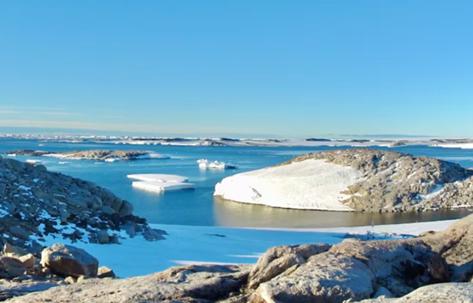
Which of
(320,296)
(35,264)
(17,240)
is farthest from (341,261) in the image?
(17,240)

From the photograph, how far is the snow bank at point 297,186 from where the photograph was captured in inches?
1304

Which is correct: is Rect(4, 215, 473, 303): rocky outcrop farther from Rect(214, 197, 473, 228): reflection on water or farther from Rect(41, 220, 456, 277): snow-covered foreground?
Rect(214, 197, 473, 228): reflection on water

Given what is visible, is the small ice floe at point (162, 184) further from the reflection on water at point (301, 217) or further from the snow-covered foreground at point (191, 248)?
the snow-covered foreground at point (191, 248)

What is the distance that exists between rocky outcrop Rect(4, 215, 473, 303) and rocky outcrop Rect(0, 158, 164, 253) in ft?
25.5

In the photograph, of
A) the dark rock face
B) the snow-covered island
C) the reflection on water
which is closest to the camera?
the reflection on water

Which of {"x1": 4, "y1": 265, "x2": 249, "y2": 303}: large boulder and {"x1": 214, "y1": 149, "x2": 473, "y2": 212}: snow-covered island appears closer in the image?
{"x1": 4, "y1": 265, "x2": 249, "y2": 303}: large boulder

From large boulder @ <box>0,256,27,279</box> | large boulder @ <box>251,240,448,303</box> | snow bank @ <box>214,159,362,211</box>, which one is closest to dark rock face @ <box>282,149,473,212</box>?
snow bank @ <box>214,159,362,211</box>

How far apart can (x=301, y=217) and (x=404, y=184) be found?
7911 mm

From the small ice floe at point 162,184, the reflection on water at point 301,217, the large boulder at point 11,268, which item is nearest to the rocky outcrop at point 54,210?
the large boulder at point 11,268

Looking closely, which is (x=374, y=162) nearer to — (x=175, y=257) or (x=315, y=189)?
(x=315, y=189)

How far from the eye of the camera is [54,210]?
13922mm

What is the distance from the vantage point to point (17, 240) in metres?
11.7

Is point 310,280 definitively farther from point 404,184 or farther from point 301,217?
point 404,184

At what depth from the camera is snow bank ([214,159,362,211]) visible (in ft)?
109
